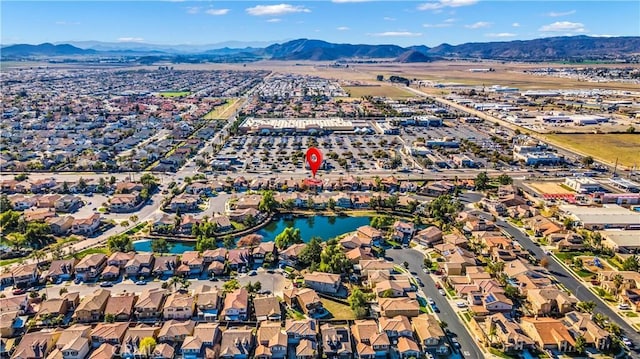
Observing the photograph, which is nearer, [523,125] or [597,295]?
[597,295]

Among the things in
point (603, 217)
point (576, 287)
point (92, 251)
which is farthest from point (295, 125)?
point (576, 287)

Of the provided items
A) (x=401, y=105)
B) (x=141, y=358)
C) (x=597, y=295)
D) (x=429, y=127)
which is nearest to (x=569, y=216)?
(x=597, y=295)

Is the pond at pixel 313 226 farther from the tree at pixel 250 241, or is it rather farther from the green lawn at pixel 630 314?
the green lawn at pixel 630 314

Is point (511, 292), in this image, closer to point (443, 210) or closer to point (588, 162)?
point (443, 210)

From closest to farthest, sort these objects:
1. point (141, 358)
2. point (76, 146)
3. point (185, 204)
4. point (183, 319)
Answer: point (141, 358) < point (183, 319) < point (185, 204) < point (76, 146)

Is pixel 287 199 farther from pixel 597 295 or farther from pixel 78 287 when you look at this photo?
pixel 597 295

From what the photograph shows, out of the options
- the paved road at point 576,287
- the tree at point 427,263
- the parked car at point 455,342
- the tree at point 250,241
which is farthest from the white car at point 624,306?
the tree at point 250,241
